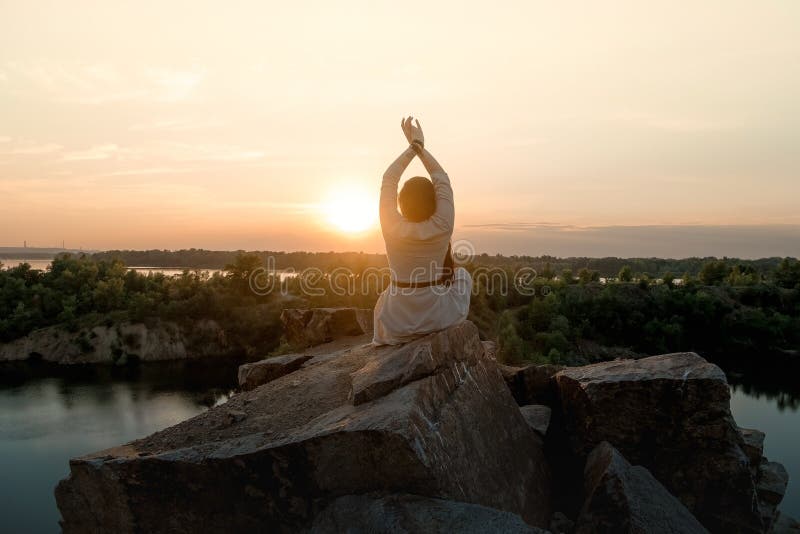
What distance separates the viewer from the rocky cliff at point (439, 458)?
17.5 feet

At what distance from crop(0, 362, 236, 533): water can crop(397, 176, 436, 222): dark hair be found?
17056 mm

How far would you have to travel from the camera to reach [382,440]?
5.23 m

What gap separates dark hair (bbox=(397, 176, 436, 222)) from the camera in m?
7.12

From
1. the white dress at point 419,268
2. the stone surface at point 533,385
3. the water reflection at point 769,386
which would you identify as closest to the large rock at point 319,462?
the white dress at point 419,268

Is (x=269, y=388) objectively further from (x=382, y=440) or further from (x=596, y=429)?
(x=596, y=429)

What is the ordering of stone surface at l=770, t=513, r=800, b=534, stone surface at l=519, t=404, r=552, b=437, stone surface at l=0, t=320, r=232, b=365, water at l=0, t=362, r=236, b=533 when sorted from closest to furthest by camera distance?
stone surface at l=519, t=404, r=552, b=437 → stone surface at l=770, t=513, r=800, b=534 → water at l=0, t=362, r=236, b=533 → stone surface at l=0, t=320, r=232, b=365

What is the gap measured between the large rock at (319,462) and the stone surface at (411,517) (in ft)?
0.56

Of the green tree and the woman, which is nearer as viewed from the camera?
the woman

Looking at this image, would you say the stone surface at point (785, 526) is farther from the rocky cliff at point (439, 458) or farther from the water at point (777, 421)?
the water at point (777, 421)

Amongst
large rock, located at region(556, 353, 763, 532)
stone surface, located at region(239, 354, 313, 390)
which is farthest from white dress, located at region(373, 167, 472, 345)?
stone surface, located at region(239, 354, 313, 390)

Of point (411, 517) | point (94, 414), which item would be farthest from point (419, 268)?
point (94, 414)

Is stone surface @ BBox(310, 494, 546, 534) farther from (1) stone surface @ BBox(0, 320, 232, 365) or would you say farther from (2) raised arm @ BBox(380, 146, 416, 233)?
(1) stone surface @ BBox(0, 320, 232, 365)

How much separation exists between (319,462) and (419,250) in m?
2.91

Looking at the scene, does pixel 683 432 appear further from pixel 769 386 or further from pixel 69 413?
pixel 769 386
